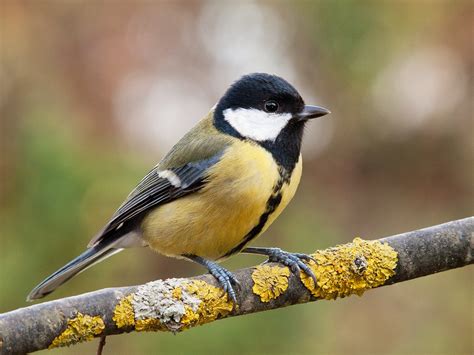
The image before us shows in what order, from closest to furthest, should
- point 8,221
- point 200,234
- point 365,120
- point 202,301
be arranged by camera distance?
point 202,301 → point 200,234 → point 8,221 → point 365,120

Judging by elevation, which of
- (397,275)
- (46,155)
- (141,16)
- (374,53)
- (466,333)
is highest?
(141,16)

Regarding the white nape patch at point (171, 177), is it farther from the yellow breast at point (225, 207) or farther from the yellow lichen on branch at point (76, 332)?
the yellow lichen on branch at point (76, 332)

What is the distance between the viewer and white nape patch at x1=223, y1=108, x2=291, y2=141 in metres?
2.53

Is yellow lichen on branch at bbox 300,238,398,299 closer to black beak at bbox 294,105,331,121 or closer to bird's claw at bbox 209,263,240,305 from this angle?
bird's claw at bbox 209,263,240,305

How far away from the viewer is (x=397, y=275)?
1971 millimetres

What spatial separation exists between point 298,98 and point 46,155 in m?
1.20

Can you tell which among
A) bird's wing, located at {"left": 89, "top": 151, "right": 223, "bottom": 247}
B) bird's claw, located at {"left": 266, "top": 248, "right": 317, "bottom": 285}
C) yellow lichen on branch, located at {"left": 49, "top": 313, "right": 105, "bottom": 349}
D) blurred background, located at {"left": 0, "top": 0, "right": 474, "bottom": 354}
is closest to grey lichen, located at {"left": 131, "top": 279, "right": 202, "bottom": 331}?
yellow lichen on branch, located at {"left": 49, "top": 313, "right": 105, "bottom": 349}

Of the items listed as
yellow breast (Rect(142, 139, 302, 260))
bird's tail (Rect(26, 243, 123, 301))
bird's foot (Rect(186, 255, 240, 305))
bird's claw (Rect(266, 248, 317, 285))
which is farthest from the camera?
bird's tail (Rect(26, 243, 123, 301))

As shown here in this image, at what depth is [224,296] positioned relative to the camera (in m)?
1.90

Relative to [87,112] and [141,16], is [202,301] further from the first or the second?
[141,16]

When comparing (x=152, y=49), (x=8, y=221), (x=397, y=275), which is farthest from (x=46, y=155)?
(x=152, y=49)

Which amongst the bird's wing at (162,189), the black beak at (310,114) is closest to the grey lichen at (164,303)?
the bird's wing at (162,189)

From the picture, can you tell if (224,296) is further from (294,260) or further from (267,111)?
(267,111)

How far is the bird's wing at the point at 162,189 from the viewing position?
8.34ft
